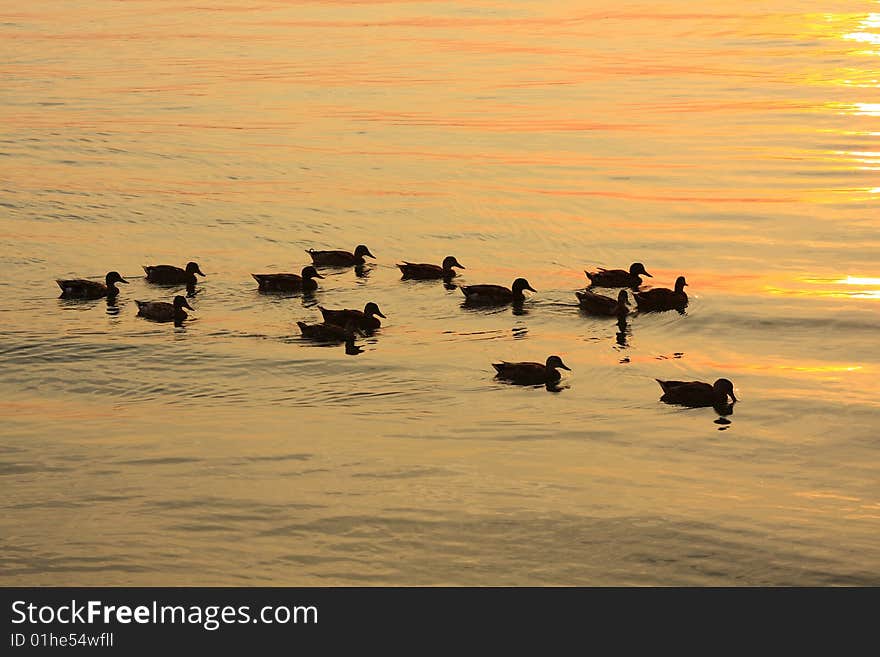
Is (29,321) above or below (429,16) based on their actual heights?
below

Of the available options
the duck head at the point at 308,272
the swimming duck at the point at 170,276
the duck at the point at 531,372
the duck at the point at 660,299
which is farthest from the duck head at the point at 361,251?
the duck at the point at 531,372

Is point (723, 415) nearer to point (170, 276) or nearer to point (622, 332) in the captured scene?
point (622, 332)

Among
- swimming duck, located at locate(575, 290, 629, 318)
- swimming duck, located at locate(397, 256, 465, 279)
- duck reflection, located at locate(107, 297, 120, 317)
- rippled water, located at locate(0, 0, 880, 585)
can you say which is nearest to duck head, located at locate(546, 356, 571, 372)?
rippled water, located at locate(0, 0, 880, 585)

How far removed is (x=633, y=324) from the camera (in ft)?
79.1

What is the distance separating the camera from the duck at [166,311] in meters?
23.7

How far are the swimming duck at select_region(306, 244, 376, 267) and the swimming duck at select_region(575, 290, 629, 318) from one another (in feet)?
16.9

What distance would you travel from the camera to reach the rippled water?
15016 millimetres

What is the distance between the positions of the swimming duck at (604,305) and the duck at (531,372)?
3.81 m

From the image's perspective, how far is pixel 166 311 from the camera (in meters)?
23.8

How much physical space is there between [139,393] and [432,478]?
5181mm

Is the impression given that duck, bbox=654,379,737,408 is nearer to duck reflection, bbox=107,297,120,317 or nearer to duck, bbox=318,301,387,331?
duck, bbox=318,301,387,331

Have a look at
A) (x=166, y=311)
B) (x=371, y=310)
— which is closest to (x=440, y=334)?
(x=371, y=310)

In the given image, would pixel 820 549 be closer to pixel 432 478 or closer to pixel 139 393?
pixel 432 478
